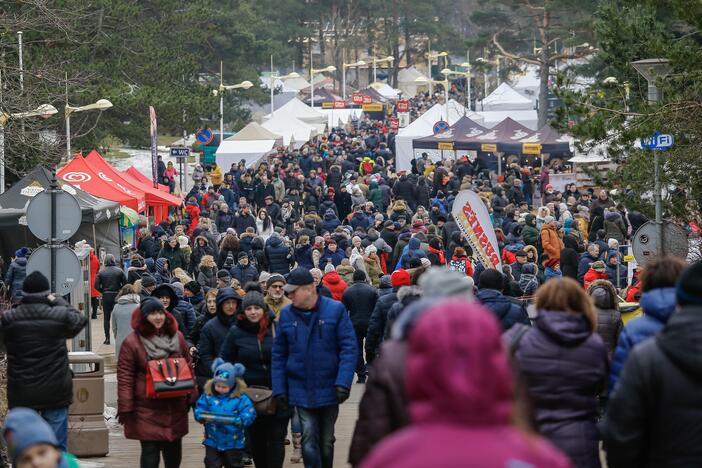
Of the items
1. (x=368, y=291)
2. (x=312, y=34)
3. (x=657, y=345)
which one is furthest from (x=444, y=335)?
(x=312, y=34)

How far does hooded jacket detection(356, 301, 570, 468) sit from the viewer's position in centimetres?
293

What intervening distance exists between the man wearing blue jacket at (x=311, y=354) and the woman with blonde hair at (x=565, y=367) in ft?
8.48

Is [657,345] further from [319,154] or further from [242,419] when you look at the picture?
[319,154]

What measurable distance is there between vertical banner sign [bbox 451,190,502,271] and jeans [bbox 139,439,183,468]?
789 cm

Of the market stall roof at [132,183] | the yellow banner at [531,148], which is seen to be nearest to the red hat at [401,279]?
→ the market stall roof at [132,183]

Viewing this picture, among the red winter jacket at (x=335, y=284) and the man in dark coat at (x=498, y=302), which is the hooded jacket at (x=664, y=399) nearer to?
the man in dark coat at (x=498, y=302)

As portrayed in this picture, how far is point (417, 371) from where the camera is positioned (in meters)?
3.00

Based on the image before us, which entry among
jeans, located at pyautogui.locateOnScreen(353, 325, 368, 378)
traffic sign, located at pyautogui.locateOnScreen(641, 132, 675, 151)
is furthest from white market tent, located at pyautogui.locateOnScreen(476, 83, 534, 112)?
jeans, located at pyautogui.locateOnScreen(353, 325, 368, 378)

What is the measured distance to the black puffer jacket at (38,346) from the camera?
8523 millimetres

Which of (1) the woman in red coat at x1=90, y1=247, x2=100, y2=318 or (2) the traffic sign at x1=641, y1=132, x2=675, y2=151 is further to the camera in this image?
(1) the woman in red coat at x1=90, y1=247, x2=100, y2=318

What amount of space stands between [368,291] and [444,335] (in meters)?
11.7

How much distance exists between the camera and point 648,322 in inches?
237

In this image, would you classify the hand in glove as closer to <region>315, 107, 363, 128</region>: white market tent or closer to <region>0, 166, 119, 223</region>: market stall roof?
<region>0, 166, 119, 223</region>: market stall roof

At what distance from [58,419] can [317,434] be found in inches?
61.7
